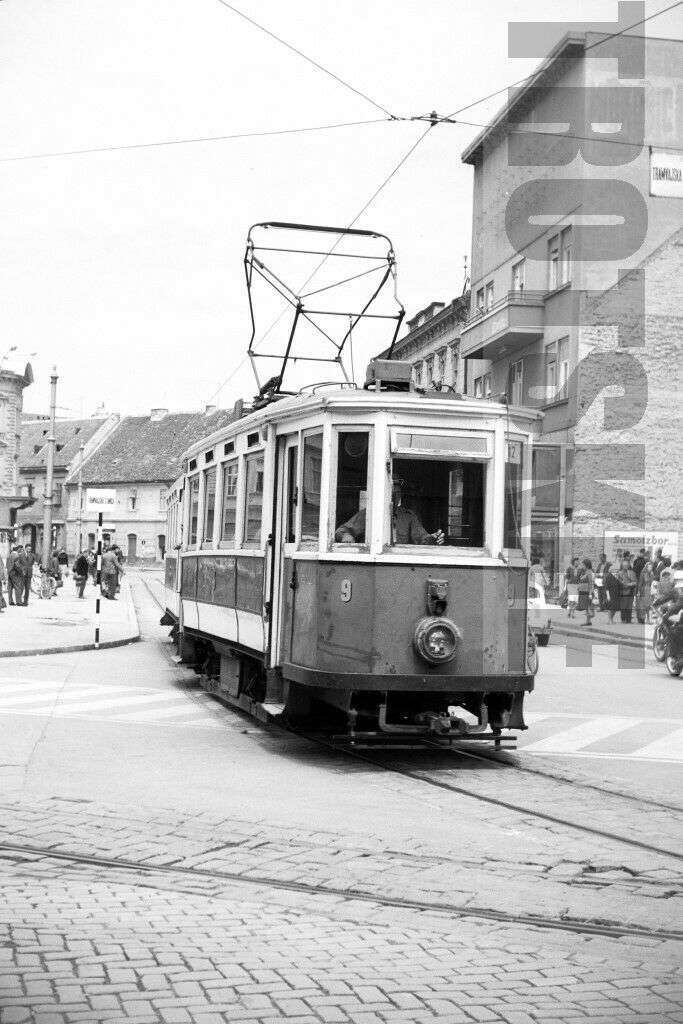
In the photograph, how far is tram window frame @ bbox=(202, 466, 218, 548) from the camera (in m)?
13.9

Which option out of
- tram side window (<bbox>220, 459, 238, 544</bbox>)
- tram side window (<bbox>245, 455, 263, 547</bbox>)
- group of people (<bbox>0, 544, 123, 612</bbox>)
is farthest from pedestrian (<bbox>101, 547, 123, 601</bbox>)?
tram side window (<bbox>245, 455, 263, 547</bbox>)

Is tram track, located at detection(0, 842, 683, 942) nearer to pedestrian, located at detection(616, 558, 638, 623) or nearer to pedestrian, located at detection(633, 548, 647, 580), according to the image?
pedestrian, located at detection(616, 558, 638, 623)

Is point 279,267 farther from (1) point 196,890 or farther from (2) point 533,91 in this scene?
(2) point 533,91

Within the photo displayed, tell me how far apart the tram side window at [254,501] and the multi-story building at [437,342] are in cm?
3915

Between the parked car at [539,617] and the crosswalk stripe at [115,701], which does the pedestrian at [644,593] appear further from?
the crosswalk stripe at [115,701]

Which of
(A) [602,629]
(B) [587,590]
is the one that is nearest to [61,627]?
(A) [602,629]

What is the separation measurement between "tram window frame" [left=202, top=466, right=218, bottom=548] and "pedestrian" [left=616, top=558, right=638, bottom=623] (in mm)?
18153

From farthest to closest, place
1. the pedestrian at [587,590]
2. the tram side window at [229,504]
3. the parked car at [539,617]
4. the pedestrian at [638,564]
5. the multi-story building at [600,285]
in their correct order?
the multi-story building at [600,285]
the pedestrian at [638,564]
the pedestrian at [587,590]
the parked car at [539,617]
the tram side window at [229,504]

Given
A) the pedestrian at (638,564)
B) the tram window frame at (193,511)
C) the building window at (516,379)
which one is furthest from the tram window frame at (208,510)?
the building window at (516,379)

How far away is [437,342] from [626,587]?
27715 millimetres

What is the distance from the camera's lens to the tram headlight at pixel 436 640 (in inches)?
388

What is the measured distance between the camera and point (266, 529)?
11.3m

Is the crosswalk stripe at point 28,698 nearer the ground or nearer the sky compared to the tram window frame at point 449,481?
nearer the ground

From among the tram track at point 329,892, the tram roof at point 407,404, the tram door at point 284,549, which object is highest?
the tram roof at point 407,404
